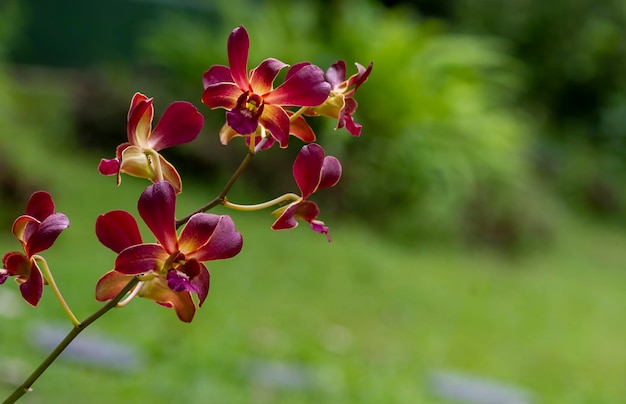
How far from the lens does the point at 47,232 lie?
63 cm

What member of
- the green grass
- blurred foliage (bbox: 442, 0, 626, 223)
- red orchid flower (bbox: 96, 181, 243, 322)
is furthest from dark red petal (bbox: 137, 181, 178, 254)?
blurred foliage (bbox: 442, 0, 626, 223)

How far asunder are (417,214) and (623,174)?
12.4 ft

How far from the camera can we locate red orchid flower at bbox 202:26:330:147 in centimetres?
64

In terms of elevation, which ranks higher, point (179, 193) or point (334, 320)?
point (179, 193)

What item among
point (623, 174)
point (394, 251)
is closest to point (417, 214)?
point (394, 251)

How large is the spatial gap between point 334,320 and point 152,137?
3490 millimetres

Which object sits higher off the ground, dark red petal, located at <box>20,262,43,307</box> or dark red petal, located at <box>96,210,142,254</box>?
dark red petal, located at <box>96,210,142,254</box>

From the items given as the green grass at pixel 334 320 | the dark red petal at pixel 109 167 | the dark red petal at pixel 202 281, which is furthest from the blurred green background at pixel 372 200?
the dark red petal at pixel 202 281

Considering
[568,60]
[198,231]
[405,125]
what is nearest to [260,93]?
[198,231]

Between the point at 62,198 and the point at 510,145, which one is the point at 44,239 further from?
the point at 510,145

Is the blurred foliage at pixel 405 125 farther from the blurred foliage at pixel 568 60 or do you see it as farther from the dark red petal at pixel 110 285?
the dark red petal at pixel 110 285

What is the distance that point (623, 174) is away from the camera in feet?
30.2

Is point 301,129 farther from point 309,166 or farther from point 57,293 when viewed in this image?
point 57,293

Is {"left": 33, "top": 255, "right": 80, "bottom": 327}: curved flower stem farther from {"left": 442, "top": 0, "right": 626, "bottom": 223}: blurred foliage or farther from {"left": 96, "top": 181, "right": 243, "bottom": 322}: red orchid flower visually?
{"left": 442, "top": 0, "right": 626, "bottom": 223}: blurred foliage
